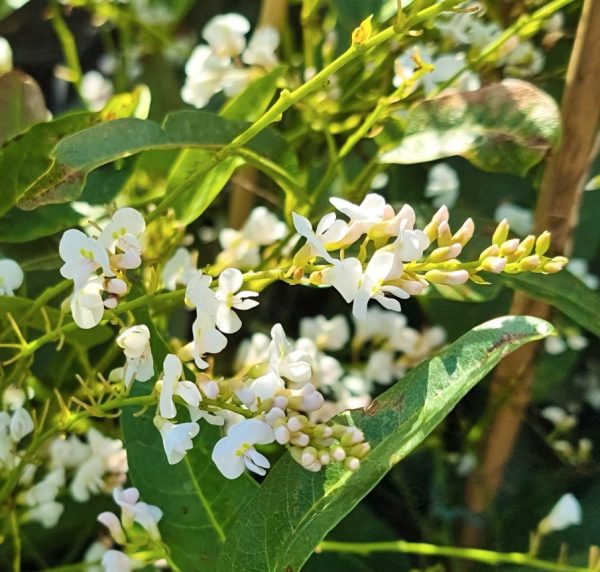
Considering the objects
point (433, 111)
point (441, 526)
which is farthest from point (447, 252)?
point (441, 526)

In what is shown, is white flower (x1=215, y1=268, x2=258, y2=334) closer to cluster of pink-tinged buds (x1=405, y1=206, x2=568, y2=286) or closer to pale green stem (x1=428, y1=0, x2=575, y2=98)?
cluster of pink-tinged buds (x1=405, y1=206, x2=568, y2=286)

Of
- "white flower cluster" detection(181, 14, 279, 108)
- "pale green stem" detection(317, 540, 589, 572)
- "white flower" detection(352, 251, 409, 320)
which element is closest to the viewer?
"white flower" detection(352, 251, 409, 320)

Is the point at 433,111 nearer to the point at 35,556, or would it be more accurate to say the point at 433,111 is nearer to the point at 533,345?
the point at 533,345

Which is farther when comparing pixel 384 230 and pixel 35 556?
pixel 35 556

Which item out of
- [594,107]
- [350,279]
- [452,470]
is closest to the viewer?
[350,279]

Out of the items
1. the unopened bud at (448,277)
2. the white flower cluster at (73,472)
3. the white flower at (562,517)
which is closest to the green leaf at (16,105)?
the white flower cluster at (73,472)

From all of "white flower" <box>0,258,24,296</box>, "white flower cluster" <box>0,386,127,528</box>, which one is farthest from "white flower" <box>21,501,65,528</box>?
"white flower" <box>0,258,24,296</box>
